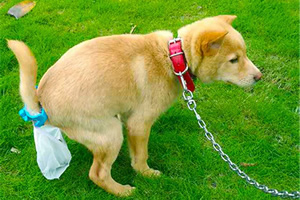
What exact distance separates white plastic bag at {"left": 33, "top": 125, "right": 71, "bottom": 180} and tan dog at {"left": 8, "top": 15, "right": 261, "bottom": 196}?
273mm

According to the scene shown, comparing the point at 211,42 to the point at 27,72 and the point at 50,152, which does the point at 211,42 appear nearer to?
the point at 27,72

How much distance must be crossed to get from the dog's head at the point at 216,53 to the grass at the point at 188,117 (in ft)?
2.69

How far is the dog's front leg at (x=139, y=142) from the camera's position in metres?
2.78

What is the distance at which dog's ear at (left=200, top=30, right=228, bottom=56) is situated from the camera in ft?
8.30

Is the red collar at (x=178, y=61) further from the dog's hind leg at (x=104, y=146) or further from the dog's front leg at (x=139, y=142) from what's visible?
the dog's hind leg at (x=104, y=146)

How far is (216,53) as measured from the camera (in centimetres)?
267

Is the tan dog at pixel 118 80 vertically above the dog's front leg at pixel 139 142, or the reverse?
the tan dog at pixel 118 80

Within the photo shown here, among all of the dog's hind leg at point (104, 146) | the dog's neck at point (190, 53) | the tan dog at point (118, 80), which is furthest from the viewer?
the dog's neck at point (190, 53)

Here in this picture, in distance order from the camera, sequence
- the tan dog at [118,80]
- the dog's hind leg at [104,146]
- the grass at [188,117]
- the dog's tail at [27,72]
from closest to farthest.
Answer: the dog's tail at [27,72] < the tan dog at [118,80] < the dog's hind leg at [104,146] < the grass at [188,117]

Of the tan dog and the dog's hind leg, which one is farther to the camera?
the dog's hind leg

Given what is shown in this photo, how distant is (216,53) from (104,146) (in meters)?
1.19

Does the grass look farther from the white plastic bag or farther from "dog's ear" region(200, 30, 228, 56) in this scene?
"dog's ear" region(200, 30, 228, 56)

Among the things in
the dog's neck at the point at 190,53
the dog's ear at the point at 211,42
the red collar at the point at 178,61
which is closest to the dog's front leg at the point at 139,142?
the red collar at the point at 178,61

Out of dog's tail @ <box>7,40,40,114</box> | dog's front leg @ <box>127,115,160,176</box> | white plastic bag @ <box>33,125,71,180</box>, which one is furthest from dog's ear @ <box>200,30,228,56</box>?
white plastic bag @ <box>33,125,71,180</box>
